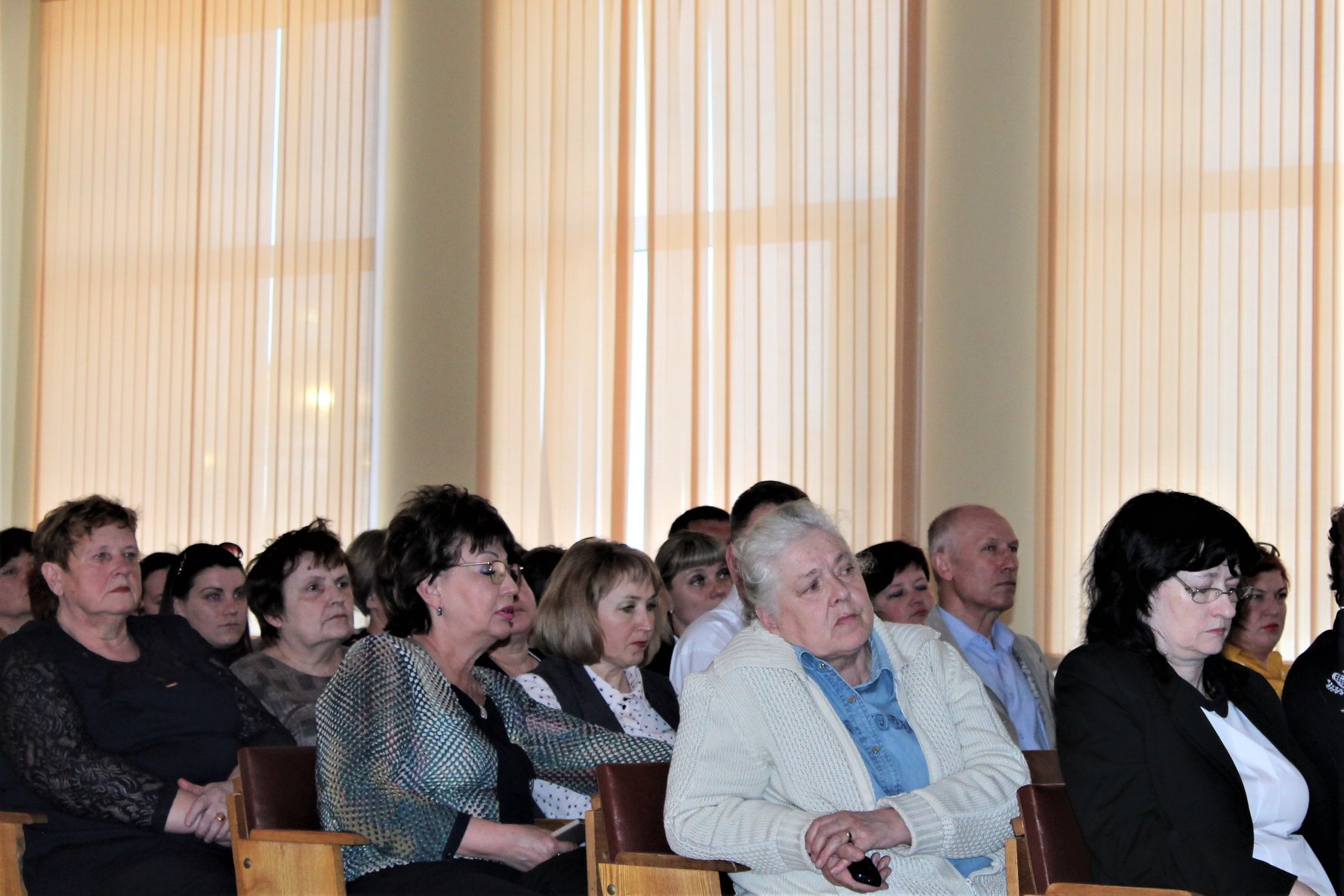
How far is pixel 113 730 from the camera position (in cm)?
336

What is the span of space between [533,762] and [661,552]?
1681 millimetres

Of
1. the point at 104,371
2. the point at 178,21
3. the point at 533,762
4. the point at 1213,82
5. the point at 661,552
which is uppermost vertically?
the point at 178,21

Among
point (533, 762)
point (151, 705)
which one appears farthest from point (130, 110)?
point (533, 762)

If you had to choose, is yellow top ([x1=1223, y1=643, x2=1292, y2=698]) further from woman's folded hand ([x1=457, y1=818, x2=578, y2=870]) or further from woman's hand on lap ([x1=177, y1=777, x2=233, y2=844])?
woman's hand on lap ([x1=177, y1=777, x2=233, y2=844])

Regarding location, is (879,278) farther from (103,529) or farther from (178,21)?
(178,21)

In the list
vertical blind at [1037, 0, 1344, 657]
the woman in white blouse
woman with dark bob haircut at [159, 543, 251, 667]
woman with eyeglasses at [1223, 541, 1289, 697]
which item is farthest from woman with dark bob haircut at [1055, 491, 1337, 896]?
vertical blind at [1037, 0, 1344, 657]

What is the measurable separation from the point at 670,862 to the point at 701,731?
0.27m

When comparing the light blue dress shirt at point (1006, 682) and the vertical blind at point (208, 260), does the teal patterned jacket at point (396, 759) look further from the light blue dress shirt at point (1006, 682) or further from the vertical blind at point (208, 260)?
the vertical blind at point (208, 260)

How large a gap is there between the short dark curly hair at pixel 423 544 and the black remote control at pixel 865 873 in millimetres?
1094

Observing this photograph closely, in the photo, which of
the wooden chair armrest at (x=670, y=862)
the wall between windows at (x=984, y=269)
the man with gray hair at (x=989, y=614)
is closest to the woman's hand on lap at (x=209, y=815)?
the wooden chair armrest at (x=670, y=862)

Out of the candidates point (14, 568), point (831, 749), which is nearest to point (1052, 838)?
point (831, 749)

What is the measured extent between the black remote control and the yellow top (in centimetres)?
236

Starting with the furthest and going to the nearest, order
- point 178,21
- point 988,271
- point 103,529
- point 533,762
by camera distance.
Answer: point 178,21, point 988,271, point 103,529, point 533,762

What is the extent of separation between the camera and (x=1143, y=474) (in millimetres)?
6238
